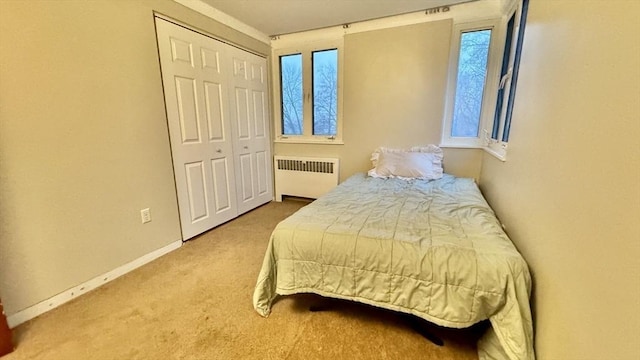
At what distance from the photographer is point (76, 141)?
1654 mm

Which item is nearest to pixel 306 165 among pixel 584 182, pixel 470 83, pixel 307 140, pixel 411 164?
pixel 307 140

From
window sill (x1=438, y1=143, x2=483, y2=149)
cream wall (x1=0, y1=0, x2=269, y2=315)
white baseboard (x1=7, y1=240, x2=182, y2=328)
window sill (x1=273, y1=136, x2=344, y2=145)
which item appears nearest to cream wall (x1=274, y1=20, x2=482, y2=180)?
window sill (x1=438, y1=143, x2=483, y2=149)

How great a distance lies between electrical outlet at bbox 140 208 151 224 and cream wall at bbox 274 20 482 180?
2.22 metres

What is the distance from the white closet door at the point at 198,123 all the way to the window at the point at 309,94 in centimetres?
93

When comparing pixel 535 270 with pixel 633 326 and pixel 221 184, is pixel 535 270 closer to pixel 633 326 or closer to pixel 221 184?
pixel 633 326

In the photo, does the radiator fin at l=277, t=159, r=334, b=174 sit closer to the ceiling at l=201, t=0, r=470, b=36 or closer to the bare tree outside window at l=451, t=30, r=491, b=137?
the bare tree outside window at l=451, t=30, r=491, b=137

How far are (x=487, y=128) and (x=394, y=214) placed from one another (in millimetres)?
1788

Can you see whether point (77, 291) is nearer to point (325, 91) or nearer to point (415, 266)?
point (415, 266)

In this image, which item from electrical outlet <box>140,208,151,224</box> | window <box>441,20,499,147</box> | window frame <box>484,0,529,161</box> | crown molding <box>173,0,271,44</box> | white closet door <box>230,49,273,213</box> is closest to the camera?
window frame <box>484,0,529,161</box>

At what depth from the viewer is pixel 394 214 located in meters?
1.62

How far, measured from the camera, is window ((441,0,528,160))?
95.1 inches

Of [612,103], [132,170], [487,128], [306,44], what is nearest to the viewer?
[612,103]

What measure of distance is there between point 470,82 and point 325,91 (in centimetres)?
165

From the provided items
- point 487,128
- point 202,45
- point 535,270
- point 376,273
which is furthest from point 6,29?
point 487,128
